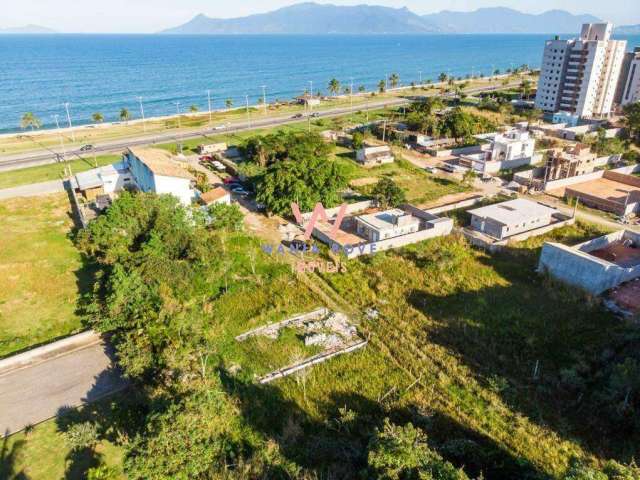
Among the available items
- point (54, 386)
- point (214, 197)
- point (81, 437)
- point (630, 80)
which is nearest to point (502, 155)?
point (214, 197)

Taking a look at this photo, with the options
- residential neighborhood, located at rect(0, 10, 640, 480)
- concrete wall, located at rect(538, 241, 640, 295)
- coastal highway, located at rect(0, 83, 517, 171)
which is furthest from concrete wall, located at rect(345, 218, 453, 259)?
coastal highway, located at rect(0, 83, 517, 171)

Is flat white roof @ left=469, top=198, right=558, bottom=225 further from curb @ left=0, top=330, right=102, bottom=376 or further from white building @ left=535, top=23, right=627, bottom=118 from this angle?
white building @ left=535, top=23, right=627, bottom=118

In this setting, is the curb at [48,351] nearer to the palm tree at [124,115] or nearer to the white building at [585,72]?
the palm tree at [124,115]

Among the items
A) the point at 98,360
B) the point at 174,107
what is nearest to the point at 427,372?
the point at 98,360

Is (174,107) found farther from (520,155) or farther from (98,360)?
(98,360)

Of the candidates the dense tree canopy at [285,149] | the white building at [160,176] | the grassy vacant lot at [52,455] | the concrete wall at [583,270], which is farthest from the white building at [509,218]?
the grassy vacant lot at [52,455]
